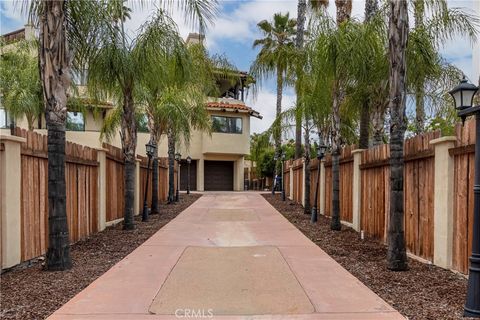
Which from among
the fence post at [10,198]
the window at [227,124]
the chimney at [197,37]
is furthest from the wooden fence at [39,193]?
the window at [227,124]

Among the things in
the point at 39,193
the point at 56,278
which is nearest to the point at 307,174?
the point at 39,193

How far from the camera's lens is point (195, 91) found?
18.6 meters

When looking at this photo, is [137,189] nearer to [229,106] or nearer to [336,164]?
[336,164]

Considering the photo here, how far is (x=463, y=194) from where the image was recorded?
6.29m

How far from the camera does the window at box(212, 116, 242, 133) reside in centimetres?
3525

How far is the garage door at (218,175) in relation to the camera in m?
38.1

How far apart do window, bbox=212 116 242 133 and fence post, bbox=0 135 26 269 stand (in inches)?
1119

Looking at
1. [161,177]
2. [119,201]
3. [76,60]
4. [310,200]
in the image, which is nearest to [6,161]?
[76,60]

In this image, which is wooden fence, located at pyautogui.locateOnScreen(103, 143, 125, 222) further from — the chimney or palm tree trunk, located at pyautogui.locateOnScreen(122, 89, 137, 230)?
the chimney

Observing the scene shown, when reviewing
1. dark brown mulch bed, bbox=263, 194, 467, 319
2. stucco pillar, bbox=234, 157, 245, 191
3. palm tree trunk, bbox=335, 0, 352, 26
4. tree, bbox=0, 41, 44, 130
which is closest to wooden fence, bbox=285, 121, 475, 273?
dark brown mulch bed, bbox=263, 194, 467, 319

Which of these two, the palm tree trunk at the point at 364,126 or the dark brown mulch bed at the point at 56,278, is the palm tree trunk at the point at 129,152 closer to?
the dark brown mulch bed at the point at 56,278

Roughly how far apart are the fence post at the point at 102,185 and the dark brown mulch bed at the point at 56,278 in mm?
904

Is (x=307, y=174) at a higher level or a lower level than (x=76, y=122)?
lower

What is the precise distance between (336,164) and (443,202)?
524 cm
